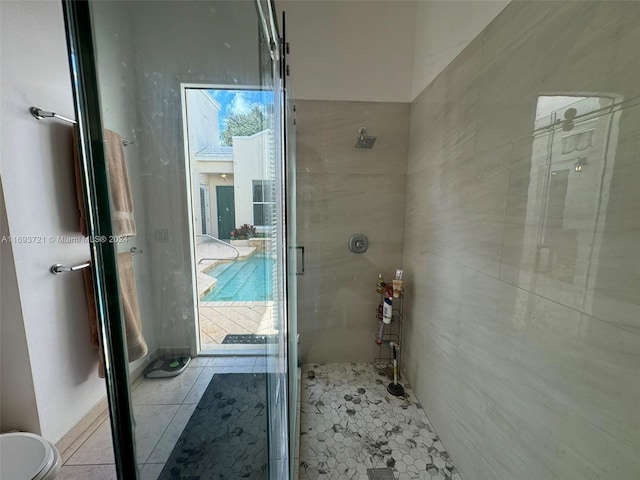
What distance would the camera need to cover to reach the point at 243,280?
2.55 ft

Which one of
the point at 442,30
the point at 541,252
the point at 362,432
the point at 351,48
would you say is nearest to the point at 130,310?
the point at 541,252

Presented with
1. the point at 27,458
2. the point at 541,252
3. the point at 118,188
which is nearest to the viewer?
the point at 118,188

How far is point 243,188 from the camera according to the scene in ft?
2.45

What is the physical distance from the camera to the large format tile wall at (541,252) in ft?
1.94

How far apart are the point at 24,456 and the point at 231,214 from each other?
53.3 inches

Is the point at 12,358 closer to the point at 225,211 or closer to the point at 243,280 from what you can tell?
the point at 243,280

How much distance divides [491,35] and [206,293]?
1413 millimetres

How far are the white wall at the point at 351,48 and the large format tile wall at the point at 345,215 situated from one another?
0.32 feet

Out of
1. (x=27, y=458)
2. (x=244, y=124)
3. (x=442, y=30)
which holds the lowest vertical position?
(x=27, y=458)

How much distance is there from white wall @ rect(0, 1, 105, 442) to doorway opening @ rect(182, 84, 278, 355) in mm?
1158

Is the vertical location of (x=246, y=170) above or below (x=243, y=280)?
above

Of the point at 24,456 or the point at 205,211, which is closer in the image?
the point at 205,211

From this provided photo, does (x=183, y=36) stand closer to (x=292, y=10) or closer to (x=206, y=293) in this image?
(x=206, y=293)

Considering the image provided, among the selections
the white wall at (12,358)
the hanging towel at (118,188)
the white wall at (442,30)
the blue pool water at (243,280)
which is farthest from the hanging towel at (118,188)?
the white wall at (442,30)
